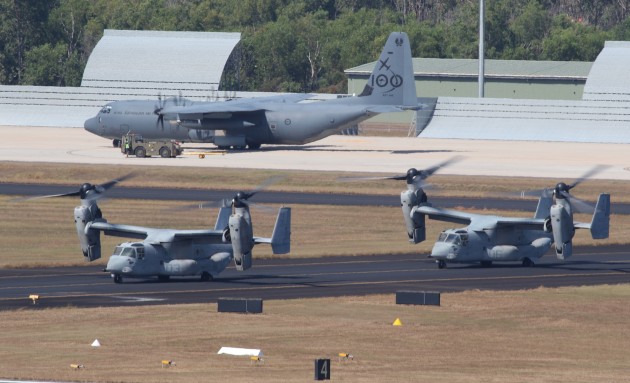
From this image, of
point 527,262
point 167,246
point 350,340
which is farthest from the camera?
point 527,262

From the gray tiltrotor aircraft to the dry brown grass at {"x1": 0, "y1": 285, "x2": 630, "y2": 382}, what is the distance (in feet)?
215

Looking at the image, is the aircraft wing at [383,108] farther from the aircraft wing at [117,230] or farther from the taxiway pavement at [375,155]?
the aircraft wing at [117,230]

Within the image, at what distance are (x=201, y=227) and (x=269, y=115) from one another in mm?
42565

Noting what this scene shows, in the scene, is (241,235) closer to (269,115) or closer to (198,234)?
(198,234)

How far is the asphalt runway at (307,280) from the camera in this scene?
5347 centimetres

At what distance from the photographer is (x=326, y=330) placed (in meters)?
46.3

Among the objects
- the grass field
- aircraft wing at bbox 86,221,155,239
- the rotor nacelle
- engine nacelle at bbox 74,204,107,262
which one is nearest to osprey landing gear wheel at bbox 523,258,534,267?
the rotor nacelle

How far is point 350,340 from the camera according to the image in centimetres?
4438

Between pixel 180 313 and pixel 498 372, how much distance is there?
1416cm

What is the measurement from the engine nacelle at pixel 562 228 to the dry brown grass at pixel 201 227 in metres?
11.5

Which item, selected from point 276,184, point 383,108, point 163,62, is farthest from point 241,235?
point 163,62

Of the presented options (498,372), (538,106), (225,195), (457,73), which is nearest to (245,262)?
(498,372)

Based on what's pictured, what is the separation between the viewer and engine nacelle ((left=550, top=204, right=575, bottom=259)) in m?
57.9

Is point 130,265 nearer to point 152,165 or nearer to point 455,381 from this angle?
point 455,381
